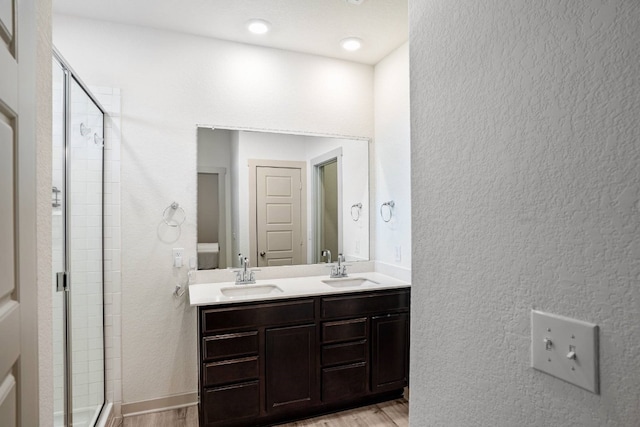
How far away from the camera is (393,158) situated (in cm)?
297

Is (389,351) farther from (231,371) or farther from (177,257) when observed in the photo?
(177,257)

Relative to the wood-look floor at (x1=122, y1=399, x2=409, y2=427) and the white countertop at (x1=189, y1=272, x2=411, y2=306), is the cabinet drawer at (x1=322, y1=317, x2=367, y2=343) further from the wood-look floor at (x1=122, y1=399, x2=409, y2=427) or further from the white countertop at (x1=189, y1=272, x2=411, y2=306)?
the wood-look floor at (x1=122, y1=399, x2=409, y2=427)

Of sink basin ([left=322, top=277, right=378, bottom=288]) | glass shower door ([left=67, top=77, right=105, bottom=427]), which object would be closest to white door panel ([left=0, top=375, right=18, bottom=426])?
glass shower door ([left=67, top=77, right=105, bottom=427])

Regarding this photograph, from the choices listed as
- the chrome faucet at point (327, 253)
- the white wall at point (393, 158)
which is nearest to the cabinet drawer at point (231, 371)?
the chrome faucet at point (327, 253)

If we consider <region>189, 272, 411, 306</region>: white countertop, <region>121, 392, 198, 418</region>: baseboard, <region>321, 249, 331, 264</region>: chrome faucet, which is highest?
<region>321, 249, 331, 264</region>: chrome faucet

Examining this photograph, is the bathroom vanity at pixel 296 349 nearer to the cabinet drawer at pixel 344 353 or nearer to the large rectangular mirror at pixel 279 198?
the cabinet drawer at pixel 344 353

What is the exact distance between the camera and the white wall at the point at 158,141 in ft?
8.24

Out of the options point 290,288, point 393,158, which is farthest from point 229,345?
point 393,158

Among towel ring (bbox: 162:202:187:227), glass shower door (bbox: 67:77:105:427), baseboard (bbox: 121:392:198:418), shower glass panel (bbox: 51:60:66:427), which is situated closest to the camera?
shower glass panel (bbox: 51:60:66:427)

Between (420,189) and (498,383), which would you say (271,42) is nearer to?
(420,189)

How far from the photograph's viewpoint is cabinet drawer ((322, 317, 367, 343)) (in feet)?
8.03

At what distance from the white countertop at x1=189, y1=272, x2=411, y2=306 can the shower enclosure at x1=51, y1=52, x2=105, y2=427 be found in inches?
23.6

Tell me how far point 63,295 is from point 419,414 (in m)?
1.75

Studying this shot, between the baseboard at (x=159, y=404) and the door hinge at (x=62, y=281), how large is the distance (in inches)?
45.4
